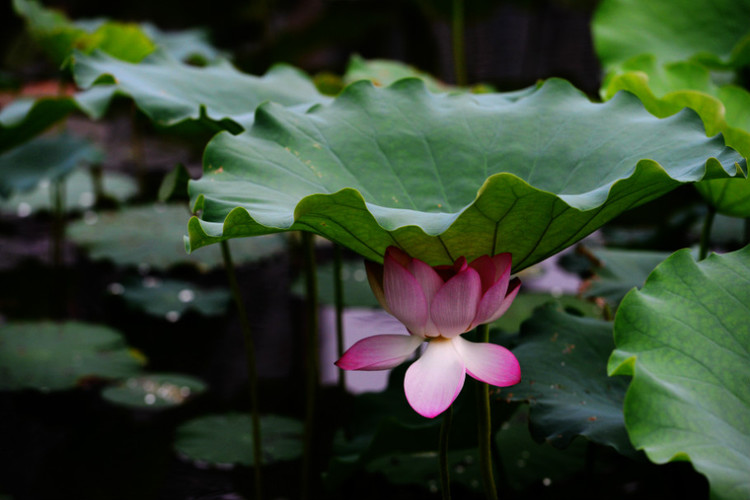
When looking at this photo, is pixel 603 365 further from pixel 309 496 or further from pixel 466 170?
pixel 309 496

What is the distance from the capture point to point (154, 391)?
4.91ft

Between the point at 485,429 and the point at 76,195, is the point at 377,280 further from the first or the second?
the point at 76,195

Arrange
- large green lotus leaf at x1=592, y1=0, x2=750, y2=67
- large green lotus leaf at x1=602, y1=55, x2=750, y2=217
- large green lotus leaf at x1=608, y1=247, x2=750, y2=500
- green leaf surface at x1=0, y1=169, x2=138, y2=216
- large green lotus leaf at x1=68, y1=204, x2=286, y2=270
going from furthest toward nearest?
1. green leaf surface at x1=0, y1=169, x2=138, y2=216
2. large green lotus leaf at x1=68, y1=204, x2=286, y2=270
3. large green lotus leaf at x1=592, y1=0, x2=750, y2=67
4. large green lotus leaf at x1=602, y1=55, x2=750, y2=217
5. large green lotus leaf at x1=608, y1=247, x2=750, y2=500

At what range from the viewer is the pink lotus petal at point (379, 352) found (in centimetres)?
60

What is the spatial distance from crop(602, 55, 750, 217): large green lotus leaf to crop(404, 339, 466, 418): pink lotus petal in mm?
497

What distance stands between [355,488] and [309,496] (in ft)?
0.31

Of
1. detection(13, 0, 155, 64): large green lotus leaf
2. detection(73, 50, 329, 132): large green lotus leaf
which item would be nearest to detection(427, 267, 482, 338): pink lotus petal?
detection(73, 50, 329, 132): large green lotus leaf

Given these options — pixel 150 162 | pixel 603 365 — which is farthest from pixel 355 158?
pixel 150 162

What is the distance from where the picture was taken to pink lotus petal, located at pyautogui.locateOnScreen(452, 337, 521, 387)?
1.90 feet

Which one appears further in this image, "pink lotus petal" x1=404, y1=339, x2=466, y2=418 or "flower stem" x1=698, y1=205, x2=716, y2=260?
"flower stem" x1=698, y1=205, x2=716, y2=260

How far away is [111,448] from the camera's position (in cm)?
133

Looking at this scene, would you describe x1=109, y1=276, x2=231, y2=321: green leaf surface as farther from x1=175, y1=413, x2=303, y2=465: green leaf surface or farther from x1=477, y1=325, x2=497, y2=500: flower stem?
x1=477, y1=325, x2=497, y2=500: flower stem

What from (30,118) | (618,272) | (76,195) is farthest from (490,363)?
(76,195)

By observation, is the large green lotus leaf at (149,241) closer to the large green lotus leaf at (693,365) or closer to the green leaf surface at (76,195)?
the green leaf surface at (76,195)
